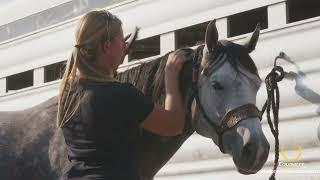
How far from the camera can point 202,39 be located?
450cm

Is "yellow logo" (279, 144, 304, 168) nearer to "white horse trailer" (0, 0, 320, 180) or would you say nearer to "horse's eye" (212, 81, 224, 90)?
"white horse trailer" (0, 0, 320, 180)

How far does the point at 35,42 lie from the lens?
589 centimetres

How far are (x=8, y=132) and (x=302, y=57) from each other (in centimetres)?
182

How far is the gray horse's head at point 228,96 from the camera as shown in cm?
301

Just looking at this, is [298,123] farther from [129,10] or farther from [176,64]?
[129,10]

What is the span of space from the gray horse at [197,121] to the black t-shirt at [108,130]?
912 mm

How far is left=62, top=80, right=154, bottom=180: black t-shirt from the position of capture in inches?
84.7

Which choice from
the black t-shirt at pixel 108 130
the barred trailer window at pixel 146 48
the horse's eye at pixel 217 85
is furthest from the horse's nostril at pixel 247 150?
the barred trailer window at pixel 146 48

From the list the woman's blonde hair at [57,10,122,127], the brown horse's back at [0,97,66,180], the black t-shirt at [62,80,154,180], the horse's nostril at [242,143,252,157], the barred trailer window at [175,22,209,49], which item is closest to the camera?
the black t-shirt at [62,80,154,180]

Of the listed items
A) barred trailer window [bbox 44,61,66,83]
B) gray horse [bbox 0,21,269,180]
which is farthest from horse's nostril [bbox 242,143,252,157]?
barred trailer window [bbox 44,61,66,83]

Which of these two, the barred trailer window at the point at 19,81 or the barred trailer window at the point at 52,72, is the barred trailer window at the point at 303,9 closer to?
the barred trailer window at the point at 52,72

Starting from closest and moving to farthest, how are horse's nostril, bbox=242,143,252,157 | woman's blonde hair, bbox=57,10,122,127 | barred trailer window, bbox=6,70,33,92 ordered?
woman's blonde hair, bbox=57,10,122,127 → horse's nostril, bbox=242,143,252,157 → barred trailer window, bbox=6,70,33,92

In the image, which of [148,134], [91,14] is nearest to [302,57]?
[148,134]

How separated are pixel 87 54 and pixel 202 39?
7.58 ft
